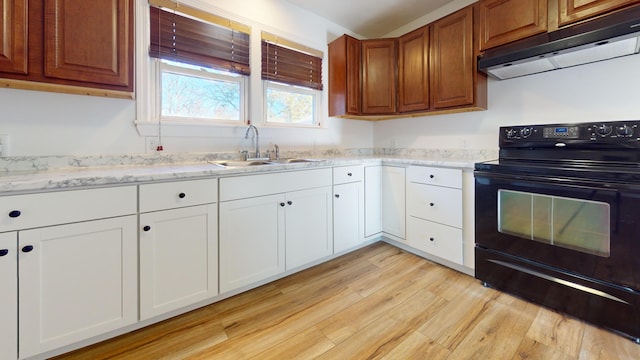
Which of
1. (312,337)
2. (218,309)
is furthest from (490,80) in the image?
(218,309)

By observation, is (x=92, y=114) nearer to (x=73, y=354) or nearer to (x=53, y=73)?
(x=53, y=73)

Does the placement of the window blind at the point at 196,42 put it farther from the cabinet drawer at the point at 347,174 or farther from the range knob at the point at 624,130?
the range knob at the point at 624,130

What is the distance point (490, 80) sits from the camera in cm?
244

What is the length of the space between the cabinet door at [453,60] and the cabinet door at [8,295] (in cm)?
300

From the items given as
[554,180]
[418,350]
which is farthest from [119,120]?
[554,180]

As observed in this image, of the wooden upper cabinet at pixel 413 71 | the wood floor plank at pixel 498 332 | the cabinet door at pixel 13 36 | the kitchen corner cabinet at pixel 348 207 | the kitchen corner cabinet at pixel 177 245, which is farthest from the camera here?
the wooden upper cabinet at pixel 413 71

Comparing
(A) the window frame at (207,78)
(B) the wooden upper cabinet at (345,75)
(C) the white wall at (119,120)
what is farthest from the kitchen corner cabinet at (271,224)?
(B) the wooden upper cabinet at (345,75)

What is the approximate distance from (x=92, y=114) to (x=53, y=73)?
406mm

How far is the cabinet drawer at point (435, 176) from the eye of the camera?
2148 mm

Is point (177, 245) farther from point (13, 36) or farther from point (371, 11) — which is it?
point (371, 11)

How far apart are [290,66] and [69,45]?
5.69 feet

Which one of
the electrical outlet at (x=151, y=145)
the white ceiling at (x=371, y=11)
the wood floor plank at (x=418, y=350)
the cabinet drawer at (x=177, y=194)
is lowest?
the wood floor plank at (x=418, y=350)

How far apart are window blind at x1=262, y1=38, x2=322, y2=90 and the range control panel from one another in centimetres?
190

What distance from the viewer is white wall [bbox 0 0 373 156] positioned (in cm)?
155
